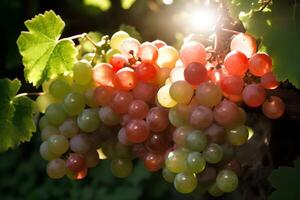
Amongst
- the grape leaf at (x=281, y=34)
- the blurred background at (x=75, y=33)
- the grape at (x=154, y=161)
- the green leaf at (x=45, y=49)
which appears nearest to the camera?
the grape leaf at (x=281, y=34)

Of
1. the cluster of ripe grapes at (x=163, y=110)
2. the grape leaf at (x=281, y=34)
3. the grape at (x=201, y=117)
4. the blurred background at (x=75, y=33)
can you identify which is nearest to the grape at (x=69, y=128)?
the cluster of ripe grapes at (x=163, y=110)

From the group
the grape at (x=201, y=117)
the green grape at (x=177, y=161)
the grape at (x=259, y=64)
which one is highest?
the grape at (x=259, y=64)

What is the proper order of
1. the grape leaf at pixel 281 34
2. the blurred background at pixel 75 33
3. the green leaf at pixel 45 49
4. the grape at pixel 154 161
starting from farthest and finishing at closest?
the blurred background at pixel 75 33 → the green leaf at pixel 45 49 → the grape at pixel 154 161 → the grape leaf at pixel 281 34

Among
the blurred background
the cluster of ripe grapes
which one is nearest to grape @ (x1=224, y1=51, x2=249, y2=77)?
the cluster of ripe grapes

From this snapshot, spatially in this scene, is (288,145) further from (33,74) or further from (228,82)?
(33,74)

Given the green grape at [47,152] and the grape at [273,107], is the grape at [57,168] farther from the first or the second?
the grape at [273,107]

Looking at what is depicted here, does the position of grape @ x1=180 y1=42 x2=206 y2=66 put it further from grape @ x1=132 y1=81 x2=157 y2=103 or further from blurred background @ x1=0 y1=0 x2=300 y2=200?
blurred background @ x1=0 y1=0 x2=300 y2=200

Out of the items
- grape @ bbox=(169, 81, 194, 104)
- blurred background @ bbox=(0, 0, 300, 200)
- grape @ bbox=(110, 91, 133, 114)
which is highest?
grape @ bbox=(169, 81, 194, 104)

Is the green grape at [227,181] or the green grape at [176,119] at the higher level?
the green grape at [176,119]
